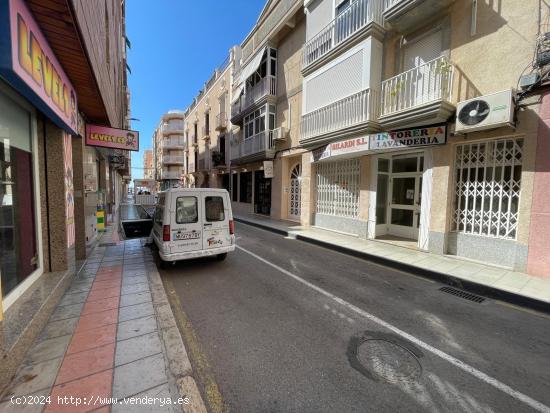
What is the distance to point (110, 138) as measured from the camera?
7188 mm

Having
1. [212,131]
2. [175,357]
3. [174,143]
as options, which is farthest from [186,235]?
[174,143]

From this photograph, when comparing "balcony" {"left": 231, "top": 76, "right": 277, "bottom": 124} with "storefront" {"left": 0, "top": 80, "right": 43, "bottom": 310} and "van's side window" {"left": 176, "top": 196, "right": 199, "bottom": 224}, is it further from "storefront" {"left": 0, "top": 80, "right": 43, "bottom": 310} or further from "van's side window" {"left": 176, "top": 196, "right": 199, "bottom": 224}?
"storefront" {"left": 0, "top": 80, "right": 43, "bottom": 310}

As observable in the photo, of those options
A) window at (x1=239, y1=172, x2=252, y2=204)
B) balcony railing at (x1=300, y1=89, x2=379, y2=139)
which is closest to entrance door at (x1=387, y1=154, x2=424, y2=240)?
balcony railing at (x1=300, y1=89, x2=379, y2=139)

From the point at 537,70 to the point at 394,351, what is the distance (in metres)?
6.34

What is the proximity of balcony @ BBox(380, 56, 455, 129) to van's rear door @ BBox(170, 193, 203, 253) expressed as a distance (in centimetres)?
617

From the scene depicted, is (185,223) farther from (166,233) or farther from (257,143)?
(257,143)

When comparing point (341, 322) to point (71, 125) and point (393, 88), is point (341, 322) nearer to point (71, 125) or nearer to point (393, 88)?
point (71, 125)

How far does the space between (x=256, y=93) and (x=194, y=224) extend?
12.4m

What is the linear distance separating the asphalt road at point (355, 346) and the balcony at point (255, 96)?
12.1 metres

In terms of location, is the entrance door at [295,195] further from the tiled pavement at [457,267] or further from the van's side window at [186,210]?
the van's side window at [186,210]

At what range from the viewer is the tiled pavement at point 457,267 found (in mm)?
4541

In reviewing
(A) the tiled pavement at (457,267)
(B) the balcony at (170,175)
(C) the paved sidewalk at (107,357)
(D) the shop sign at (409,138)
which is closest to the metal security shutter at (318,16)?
(D) the shop sign at (409,138)

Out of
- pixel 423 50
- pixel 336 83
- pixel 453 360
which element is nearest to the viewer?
pixel 453 360

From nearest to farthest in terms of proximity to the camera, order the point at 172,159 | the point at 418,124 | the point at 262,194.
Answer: the point at 418,124 < the point at 262,194 < the point at 172,159
